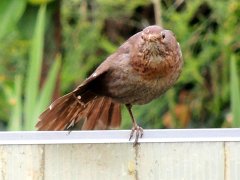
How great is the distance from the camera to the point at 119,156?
2.99 meters

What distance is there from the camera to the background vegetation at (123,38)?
4859 millimetres

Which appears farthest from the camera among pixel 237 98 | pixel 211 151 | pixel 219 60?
pixel 219 60

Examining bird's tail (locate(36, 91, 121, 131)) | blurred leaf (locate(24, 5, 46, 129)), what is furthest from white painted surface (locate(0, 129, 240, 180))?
blurred leaf (locate(24, 5, 46, 129))

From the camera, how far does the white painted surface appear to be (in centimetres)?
293

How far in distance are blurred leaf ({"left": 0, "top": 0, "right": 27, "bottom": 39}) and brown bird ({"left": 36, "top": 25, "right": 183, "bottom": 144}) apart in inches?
38.9

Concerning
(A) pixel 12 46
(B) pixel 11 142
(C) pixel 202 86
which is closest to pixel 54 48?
(A) pixel 12 46

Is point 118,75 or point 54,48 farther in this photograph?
point 54,48

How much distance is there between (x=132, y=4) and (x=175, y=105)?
0.70 m

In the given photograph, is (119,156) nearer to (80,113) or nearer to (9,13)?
(80,113)

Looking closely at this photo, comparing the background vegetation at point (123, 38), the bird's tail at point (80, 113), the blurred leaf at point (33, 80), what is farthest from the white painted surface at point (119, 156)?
the background vegetation at point (123, 38)

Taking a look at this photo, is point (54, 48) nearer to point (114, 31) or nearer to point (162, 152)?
point (114, 31)

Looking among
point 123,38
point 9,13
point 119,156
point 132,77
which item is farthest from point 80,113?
point 123,38

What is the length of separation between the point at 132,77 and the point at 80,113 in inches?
11.1

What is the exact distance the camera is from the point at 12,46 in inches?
215
